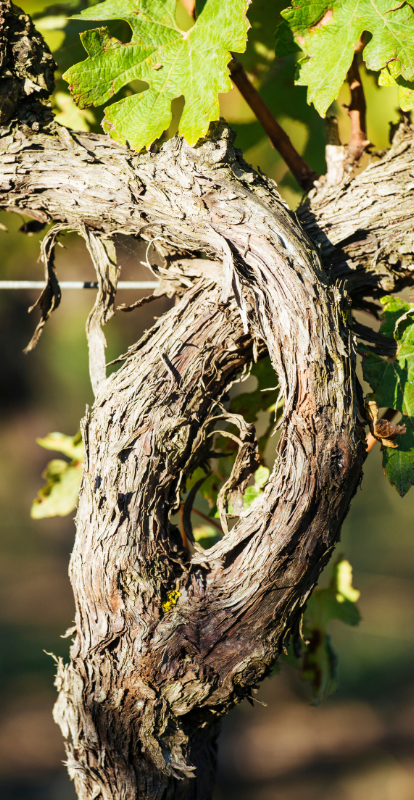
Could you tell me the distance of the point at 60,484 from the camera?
0.96 m

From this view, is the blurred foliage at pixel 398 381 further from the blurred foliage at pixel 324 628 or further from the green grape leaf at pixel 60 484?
the green grape leaf at pixel 60 484

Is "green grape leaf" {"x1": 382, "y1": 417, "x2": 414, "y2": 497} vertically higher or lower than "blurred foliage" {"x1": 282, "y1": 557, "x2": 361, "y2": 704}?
higher

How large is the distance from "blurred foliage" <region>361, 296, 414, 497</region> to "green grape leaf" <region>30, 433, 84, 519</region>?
58 centimetres

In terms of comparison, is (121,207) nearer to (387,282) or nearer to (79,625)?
(387,282)

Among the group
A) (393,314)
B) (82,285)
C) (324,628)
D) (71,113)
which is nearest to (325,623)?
(324,628)

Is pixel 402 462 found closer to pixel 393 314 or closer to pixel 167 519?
pixel 393 314

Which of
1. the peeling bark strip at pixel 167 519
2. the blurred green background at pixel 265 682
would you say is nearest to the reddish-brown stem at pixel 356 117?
the peeling bark strip at pixel 167 519

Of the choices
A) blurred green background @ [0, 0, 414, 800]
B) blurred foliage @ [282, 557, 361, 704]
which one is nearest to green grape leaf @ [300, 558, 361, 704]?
blurred foliage @ [282, 557, 361, 704]

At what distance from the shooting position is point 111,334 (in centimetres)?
197

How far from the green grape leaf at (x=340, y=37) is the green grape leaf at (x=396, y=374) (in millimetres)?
277

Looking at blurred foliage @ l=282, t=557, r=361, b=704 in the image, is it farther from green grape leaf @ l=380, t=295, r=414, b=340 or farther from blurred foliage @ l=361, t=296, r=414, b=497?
green grape leaf @ l=380, t=295, r=414, b=340

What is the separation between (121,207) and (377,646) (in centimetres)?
226

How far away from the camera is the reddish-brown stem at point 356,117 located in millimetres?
695

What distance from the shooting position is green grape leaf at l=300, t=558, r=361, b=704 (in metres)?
0.94
